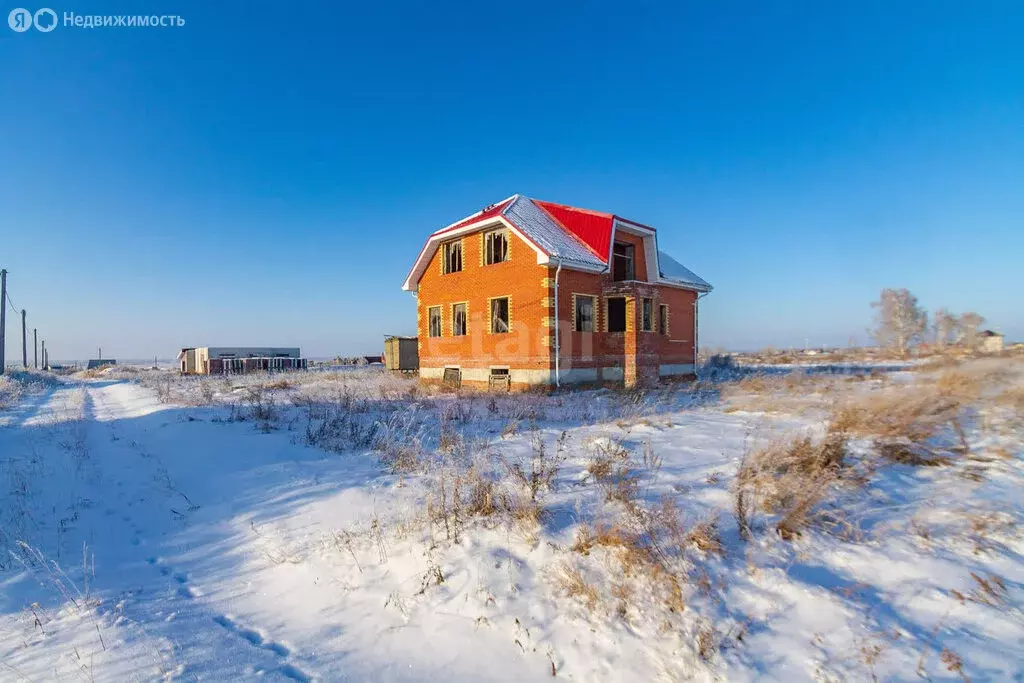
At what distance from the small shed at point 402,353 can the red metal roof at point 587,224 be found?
36.9 feet

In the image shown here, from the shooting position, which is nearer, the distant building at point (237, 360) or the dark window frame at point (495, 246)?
the dark window frame at point (495, 246)

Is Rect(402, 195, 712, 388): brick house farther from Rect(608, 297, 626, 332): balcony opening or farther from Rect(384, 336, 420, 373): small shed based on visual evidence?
Rect(384, 336, 420, 373): small shed

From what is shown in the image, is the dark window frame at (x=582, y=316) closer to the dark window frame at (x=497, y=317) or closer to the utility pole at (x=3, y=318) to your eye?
the dark window frame at (x=497, y=317)

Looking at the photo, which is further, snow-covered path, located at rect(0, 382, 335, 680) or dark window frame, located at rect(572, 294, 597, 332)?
dark window frame, located at rect(572, 294, 597, 332)

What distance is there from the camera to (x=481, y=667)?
9.04 ft

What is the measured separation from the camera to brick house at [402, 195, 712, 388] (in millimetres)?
15477

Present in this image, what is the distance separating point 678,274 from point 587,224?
6.01 meters

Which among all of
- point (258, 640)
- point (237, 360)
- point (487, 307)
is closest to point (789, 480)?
point (258, 640)

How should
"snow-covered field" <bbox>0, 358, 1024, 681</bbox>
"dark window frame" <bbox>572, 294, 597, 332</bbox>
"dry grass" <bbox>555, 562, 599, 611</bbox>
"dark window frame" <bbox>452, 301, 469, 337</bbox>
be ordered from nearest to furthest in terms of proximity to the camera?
"snow-covered field" <bbox>0, 358, 1024, 681</bbox> < "dry grass" <bbox>555, 562, 599, 611</bbox> < "dark window frame" <bbox>572, 294, 597, 332</bbox> < "dark window frame" <bbox>452, 301, 469, 337</bbox>

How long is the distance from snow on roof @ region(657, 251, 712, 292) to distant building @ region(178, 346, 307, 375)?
2968 centimetres

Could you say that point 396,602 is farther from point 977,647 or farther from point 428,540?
point 977,647

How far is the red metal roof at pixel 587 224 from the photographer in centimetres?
1664

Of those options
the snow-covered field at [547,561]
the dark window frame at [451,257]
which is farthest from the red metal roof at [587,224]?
the snow-covered field at [547,561]

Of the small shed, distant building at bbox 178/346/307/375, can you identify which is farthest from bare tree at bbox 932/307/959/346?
distant building at bbox 178/346/307/375
